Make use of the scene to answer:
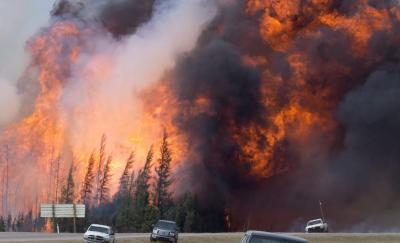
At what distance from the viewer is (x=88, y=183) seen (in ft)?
397

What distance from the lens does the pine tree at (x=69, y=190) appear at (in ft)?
388

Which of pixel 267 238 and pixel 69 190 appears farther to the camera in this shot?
pixel 69 190

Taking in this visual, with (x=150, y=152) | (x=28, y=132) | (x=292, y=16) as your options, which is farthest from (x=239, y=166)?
(x=28, y=132)

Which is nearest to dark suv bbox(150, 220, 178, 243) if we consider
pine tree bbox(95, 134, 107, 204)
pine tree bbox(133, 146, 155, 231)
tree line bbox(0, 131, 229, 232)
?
pine tree bbox(133, 146, 155, 231)

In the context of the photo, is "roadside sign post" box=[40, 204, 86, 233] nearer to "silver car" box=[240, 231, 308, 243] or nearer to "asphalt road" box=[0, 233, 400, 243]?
"asphalt road" box=[0, 233, 400, 243]

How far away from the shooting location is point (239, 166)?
12700 centimetres

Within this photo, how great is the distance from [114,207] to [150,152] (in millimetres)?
11050

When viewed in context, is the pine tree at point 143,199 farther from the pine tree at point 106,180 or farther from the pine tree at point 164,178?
the pine tree at point 106,180

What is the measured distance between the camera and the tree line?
4547 inches

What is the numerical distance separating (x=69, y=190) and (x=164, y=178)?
16.4 m

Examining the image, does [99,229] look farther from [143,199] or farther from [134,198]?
[143,199]

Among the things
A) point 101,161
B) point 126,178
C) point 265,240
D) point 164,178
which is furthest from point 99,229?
point 164,178

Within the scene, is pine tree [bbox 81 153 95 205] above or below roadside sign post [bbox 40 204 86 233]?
above

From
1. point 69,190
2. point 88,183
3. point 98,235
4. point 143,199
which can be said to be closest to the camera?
point 98,235
